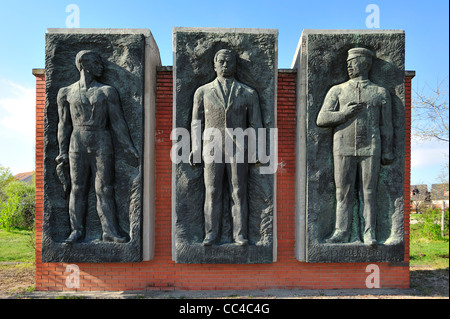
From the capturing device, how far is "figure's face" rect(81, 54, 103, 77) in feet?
13.8

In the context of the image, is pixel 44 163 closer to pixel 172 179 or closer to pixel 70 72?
pixel 70 72

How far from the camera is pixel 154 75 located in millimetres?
4633

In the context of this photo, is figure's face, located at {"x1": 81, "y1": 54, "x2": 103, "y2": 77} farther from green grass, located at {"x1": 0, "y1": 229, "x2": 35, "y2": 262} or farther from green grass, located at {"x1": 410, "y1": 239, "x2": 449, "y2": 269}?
green grass, located at {"x1": 410, "y1": 239, "x2": 449, "y2": 269}

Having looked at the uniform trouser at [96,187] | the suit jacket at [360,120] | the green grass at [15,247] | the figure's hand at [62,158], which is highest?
the suit jacket at [360,120]

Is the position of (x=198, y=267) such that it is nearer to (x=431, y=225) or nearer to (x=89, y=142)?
(x=89, y=142)

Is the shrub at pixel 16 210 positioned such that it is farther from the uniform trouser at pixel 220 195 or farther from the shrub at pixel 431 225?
the shrub at pixel 431 225

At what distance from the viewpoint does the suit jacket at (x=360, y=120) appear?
4.22 metres

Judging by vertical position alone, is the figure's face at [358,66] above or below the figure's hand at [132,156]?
above

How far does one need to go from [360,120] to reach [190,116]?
7.99 feet

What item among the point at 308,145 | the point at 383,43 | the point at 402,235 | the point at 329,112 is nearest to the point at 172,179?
the point at 308,145

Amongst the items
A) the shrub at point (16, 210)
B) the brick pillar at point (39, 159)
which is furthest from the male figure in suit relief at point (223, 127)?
the shrub at point (16, 210)

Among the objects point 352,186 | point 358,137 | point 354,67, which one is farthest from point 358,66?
point 352,186

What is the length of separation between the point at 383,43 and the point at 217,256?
3.97 metres

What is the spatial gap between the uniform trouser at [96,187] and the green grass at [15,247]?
10.6 ft
